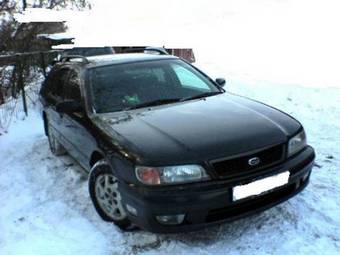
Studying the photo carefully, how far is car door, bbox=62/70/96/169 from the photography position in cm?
457

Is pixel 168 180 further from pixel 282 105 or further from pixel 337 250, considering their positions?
pixel 282 105

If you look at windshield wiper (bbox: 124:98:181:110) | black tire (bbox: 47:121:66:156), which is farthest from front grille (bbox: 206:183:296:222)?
black tire (bbox: 47:121:66:156)

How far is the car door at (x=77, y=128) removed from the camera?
4570 mm

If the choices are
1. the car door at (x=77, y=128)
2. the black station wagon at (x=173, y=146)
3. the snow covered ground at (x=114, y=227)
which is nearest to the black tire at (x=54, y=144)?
Result: the snow covered ground at (x=114, y=227)

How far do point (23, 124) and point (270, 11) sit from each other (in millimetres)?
17300

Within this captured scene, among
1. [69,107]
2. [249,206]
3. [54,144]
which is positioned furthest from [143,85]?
[54,144]

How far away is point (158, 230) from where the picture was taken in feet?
11.5

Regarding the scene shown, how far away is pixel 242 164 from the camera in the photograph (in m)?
3.54

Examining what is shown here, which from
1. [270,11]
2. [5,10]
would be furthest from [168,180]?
[270,11]

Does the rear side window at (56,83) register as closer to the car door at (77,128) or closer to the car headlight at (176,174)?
the car door at (77,128)

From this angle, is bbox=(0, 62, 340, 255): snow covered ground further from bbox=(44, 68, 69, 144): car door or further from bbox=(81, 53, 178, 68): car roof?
bbox=(81, 53, 178, 68): car roof

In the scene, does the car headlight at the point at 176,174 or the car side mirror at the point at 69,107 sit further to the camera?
the car side mirror at the point at 69,107

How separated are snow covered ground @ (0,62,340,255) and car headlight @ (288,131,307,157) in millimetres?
617

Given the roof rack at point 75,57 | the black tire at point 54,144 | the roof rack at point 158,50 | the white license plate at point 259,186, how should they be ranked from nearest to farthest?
the white license plate at point 259,186 → the roof rack at point 75,57 → the roof rack at point 158,50 → the black tire at point 54,144
